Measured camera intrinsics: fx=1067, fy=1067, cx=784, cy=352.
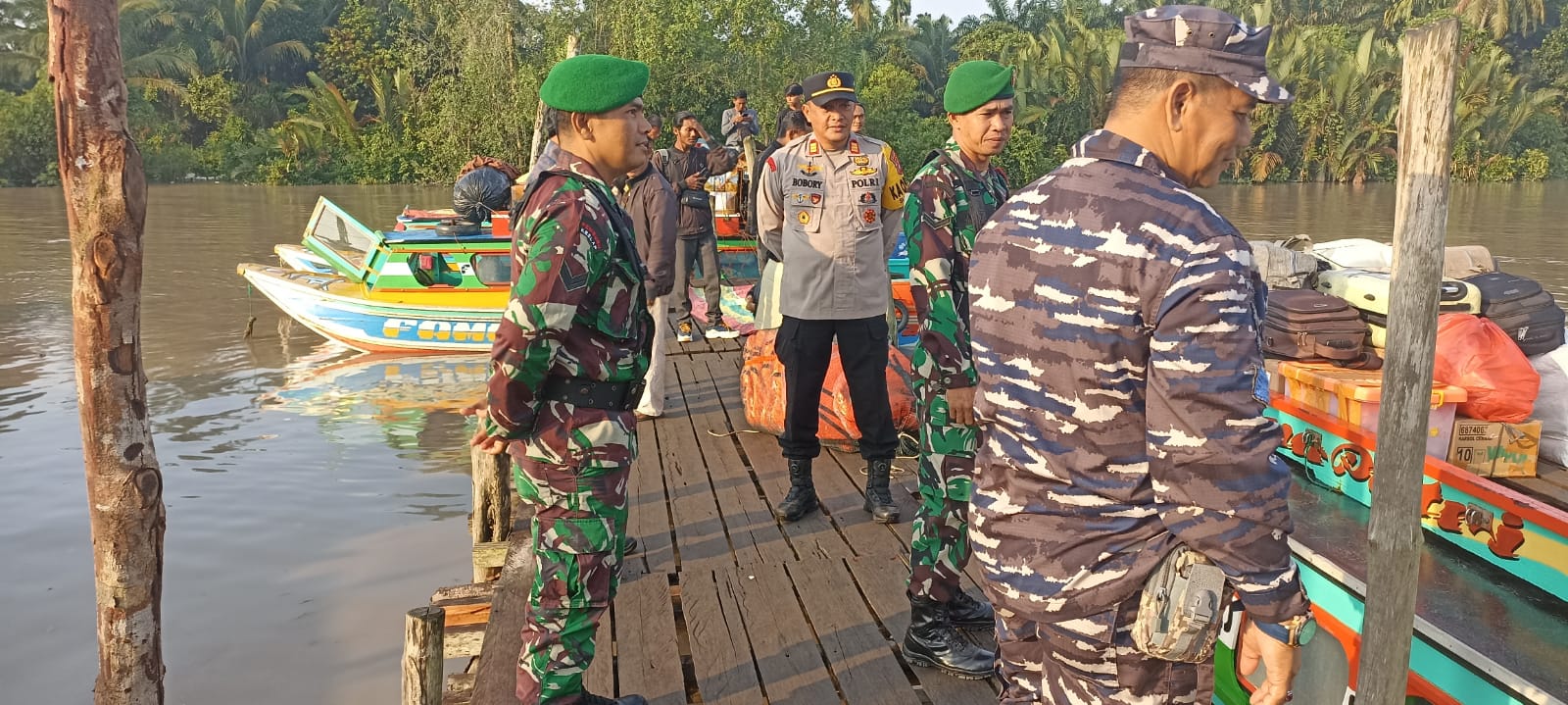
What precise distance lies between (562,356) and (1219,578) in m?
1.73

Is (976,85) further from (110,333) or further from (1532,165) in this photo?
(1532,165)

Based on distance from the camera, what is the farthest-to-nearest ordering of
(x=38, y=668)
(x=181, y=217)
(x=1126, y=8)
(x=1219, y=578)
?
(x=1126, y=8) < (x=181, y=217) < (x=38, y=668) < (x=1219, y=578)

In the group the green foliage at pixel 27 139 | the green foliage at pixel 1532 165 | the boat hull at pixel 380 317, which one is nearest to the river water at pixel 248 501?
the boat hull at pixel 380 317

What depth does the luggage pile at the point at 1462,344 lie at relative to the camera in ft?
12.8

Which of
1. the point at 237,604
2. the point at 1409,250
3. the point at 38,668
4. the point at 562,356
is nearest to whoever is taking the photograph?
the point at 1409,250

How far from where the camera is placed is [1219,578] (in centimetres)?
173

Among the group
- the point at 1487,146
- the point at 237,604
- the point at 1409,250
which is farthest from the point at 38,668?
the point at 1487,146

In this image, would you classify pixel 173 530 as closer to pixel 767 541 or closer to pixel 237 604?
pixel 237 604

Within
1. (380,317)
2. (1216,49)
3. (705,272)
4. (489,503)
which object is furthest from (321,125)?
(1216,49)

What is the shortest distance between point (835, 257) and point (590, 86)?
1.94 meters

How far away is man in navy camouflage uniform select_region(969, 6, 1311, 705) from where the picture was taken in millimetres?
1626

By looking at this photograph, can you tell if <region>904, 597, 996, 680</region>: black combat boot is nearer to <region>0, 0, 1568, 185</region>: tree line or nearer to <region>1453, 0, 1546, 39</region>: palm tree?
<region>0, 0, 1568, 185</region>: tree line

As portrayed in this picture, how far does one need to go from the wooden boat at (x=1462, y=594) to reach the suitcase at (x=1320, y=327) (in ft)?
1.57

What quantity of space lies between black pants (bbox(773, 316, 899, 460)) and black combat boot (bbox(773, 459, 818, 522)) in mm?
240
